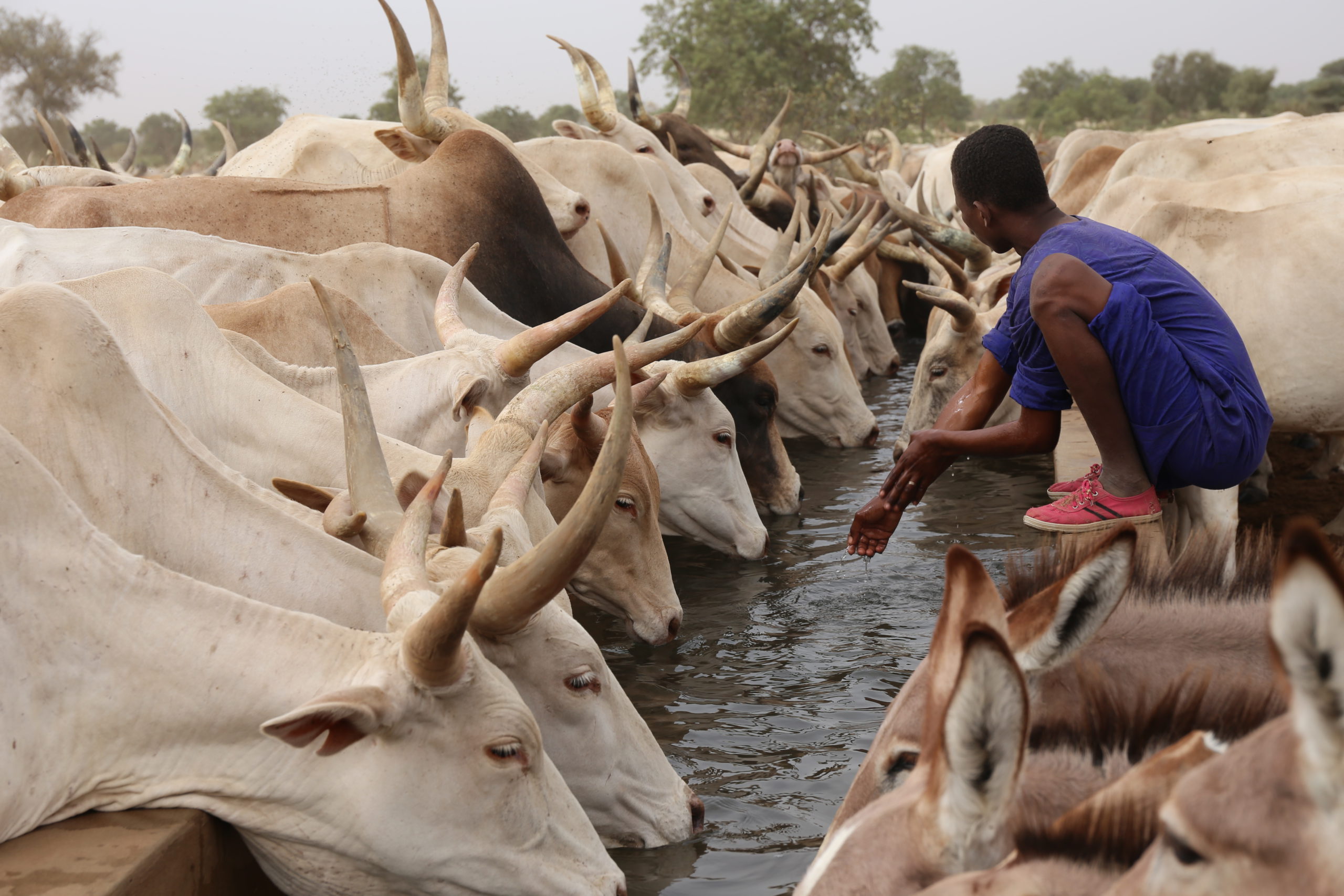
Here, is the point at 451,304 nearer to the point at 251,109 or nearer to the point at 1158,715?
the point at 1158,715

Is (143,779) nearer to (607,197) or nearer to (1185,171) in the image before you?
(607,197)

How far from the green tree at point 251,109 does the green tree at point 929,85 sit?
21.9 metres

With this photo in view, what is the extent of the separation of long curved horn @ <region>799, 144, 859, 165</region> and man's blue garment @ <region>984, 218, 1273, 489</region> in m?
8.78

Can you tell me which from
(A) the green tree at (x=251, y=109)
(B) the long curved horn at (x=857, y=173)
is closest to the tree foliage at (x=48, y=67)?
(A) the green tree at (x=251, y=109)

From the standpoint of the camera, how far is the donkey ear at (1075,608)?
2.09m

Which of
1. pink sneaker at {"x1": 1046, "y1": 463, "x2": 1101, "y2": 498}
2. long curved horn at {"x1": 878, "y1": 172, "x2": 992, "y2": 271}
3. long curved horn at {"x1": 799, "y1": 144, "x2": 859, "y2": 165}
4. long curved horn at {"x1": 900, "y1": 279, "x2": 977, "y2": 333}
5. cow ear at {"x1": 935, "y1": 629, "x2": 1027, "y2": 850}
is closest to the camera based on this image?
cow ear at {"x1": 935, "y1": 629, "x2": 1027, "y2": 850}

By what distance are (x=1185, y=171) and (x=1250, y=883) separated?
828 cm

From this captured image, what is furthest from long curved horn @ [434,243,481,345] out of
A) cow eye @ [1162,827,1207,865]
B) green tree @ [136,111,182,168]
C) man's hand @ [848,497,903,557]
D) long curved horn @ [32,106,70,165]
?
green tree @ [136,111,182,168]

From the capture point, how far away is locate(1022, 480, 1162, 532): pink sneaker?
3.93 meters

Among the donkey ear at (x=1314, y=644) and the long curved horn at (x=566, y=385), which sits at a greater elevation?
the donkey ear at (x=1314, y=644)

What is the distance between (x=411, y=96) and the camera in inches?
289

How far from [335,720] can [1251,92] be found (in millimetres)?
48406

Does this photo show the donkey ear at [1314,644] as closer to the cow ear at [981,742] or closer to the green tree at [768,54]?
the cow ear at [981,742]

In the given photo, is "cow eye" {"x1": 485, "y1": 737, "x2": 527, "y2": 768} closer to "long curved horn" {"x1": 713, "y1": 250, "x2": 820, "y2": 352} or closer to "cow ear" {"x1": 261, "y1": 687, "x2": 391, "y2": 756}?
"cow ear" {"x1": 261, "y1": 687, "x2": 391, "y2": 756}
